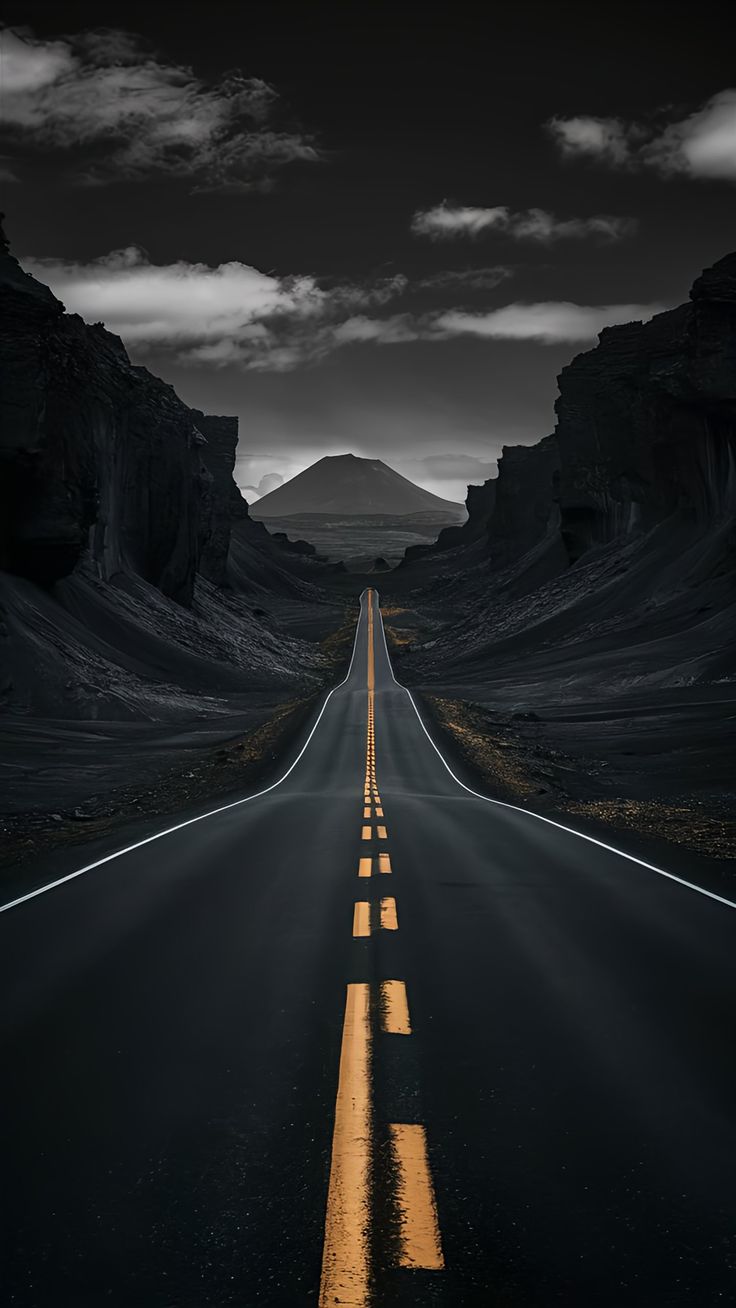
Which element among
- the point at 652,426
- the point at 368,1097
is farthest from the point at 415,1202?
the point at 652,426

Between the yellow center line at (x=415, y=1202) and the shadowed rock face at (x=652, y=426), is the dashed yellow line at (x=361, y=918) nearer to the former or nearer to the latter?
the yellow center line at (x=415, y=1202)

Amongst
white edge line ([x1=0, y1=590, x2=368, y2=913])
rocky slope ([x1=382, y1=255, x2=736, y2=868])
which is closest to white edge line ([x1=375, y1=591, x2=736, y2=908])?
rocky slope ([x1=382, y1=255, x2=736, y2=868])

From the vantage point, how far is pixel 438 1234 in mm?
3160

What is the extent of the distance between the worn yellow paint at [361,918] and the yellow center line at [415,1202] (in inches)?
145

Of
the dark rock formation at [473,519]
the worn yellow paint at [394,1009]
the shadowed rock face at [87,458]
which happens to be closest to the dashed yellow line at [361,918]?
the worn yellow paint at [394,1009]

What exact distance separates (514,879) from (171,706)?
37.1m

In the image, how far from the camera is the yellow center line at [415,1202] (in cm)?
304

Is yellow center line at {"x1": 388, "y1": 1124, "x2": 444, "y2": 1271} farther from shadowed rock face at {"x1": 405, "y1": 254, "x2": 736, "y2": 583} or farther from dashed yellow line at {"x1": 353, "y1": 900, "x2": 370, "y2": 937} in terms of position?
shadowed rock face at {"x1": 405, "y1": 254, "x2": 736, "y2": 583}

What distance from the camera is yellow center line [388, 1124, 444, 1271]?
9.98 ft

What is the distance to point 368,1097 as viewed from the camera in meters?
4.33

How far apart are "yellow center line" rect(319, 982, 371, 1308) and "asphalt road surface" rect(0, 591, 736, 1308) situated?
1cm

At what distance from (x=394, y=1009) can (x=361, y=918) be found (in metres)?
2.54

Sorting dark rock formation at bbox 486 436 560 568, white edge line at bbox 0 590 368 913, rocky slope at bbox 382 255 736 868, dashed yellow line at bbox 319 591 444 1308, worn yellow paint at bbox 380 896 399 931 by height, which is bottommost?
white edge line at bbox 0 590 368 913

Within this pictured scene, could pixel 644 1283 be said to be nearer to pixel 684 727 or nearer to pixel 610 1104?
pixel 610 1104
